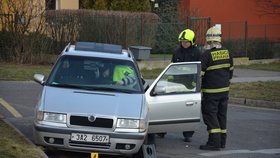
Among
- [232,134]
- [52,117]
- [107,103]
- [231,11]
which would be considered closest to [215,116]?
[232,134]

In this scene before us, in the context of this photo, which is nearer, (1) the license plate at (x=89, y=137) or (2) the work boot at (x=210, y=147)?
(1) the license plate at (x=89, y=137)

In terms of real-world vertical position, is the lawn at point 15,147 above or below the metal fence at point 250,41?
below

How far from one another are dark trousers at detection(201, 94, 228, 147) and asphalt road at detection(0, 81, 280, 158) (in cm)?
23

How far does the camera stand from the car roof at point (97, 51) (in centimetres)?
923

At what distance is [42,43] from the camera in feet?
74.8

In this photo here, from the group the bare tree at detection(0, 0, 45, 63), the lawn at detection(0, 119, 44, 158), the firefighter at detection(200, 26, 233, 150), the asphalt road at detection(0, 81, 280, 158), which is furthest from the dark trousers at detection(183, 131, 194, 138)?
the bare tree at detection(0, 0, 45, 63)

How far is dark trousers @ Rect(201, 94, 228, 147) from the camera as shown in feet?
31.9

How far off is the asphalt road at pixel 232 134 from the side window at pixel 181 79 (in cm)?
104

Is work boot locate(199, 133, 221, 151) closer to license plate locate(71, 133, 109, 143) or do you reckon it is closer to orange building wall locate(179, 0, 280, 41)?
license plate locate(71, 133, 109, 143)

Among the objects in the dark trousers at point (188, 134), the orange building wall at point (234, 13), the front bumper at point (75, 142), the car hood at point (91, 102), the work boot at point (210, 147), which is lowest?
the work boot at point (210, 147)

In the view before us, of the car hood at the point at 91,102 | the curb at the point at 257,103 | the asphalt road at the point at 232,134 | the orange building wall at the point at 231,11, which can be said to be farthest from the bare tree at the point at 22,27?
the car hood at the point at 91,102

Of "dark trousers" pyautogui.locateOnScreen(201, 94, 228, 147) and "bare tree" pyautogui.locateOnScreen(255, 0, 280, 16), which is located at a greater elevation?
"bare tree" pyautogui.locateOnScreen(255, 0, 280, 16)

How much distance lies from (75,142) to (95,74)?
1.45 m

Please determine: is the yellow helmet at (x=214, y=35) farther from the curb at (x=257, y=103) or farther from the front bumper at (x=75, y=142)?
the curb at (x=257, y=103)
